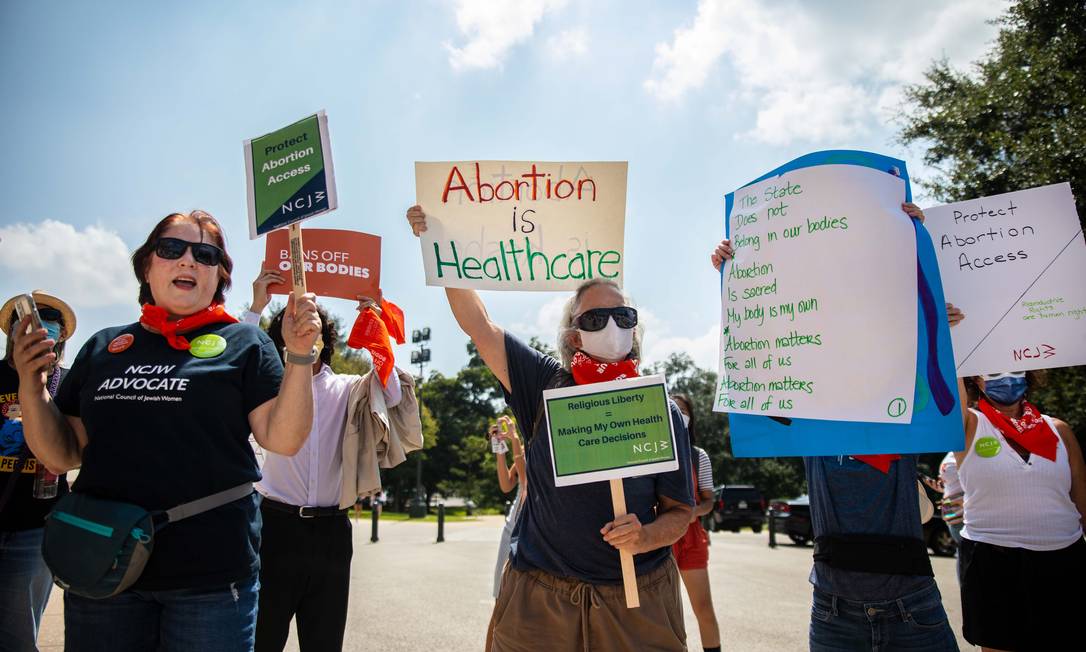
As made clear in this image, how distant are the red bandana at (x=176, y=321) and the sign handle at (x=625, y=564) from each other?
5.11 feet

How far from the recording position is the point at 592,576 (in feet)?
8.34

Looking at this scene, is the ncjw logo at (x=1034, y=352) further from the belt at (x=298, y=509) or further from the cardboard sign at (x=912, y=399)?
the belt at (x=298, y=509)

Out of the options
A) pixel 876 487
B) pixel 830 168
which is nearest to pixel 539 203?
pixel 830 168

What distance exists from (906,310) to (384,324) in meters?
2.70

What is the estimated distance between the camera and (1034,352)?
3348 millimetres

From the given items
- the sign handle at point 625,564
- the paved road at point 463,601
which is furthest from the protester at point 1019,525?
the paved road at point 463,601

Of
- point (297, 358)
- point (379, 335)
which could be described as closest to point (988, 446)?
point (379, 335)

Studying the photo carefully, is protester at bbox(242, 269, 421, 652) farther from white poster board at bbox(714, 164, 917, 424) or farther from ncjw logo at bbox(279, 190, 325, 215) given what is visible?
white poster board at bbox(714, 164, 917, 424)

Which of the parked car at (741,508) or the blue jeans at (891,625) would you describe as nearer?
the blue jeans at (891,625)

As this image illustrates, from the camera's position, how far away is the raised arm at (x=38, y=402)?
2.41 m

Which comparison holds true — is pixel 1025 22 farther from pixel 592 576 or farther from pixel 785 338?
pixel 592 576

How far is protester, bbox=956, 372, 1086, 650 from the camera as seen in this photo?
351 centimetres

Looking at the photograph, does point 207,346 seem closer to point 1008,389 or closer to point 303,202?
point 303,202

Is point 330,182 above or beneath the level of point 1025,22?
beneath
